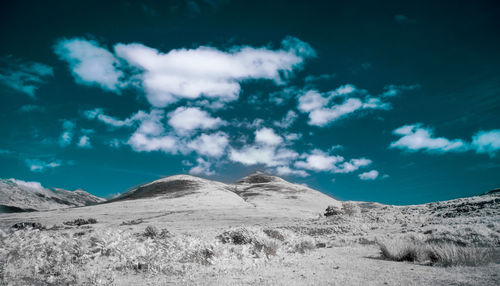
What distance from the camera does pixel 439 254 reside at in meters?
6.43

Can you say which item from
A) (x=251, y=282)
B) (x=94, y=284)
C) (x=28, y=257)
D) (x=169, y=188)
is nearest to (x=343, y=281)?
(x=251, y=282)

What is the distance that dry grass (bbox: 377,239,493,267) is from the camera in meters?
6.10

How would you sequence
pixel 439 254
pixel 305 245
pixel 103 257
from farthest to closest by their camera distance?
pixel 305 245 → pixel 103 257 → pixel 439 254

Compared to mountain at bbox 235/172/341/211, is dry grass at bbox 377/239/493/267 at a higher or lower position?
lower

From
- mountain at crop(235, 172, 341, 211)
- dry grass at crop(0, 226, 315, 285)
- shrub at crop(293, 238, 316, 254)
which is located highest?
mountain at crop(235, 172, 341, 211)

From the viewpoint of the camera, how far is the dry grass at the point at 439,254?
6098 millimetres

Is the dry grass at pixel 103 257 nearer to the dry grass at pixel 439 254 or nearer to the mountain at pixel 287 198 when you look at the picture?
Answer: the dry grass at pixel 439 254

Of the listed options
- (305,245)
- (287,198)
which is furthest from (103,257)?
(287,198)

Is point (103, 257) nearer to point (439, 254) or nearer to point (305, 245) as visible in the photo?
point (305, 245)

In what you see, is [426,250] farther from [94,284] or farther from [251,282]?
[94,284]

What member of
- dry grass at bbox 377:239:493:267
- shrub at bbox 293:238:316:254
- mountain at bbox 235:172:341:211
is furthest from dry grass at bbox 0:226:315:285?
mountain at bbox 235:172:341:211

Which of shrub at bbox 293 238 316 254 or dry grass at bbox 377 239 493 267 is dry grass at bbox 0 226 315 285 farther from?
dry grass at bbox 377 239 493 267

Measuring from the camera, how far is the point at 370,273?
5.88 m

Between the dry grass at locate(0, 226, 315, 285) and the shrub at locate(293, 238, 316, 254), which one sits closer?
the dry grass at locate(0, 226, 315, 285)
